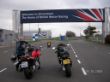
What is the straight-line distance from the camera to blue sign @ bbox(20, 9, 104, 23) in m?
48.7

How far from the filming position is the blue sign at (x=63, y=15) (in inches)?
1917

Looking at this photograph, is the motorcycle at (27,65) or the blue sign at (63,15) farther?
the blue sign at (63,15)

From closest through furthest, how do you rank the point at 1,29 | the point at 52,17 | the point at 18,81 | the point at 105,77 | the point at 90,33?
the point at 18,81 < the point at 105,77 < the point at 52,17 < the point at 1,29 < the point at 90,33

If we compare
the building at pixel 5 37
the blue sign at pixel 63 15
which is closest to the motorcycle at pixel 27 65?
the blue sign at pixel 63 15

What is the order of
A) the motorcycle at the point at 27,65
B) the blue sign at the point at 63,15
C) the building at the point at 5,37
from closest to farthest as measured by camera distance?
1. the motorcycle at the point at 27,65
2. the blue sign at the point at 63,15
3. the building at the point at 5,37

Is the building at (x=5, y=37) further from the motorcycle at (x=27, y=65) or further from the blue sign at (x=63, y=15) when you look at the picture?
the motorcycle at (x=27, y=65)

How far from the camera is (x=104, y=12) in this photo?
49.8 metres

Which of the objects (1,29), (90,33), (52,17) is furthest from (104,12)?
(90,33)

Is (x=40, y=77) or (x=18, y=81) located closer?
(x=18, y=81)

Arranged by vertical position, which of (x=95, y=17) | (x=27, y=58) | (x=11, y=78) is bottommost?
(x=11, y=78)

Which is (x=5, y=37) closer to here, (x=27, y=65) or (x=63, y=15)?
(x=63, y=15)

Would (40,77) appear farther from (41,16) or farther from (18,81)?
(41,16)

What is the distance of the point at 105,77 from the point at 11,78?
3831 mm

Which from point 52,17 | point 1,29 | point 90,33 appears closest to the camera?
point 52,17
